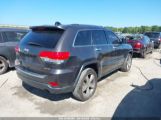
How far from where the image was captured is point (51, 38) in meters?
3.75

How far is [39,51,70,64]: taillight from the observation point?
3.43m

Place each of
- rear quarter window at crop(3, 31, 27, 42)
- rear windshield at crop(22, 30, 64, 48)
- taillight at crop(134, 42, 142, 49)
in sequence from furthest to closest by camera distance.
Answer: taillight at crop(134, 42, 142, 49), rear quarter window at crop(3, 31, 27, 42), rear windshield at crop(22, 30, 64, 48)

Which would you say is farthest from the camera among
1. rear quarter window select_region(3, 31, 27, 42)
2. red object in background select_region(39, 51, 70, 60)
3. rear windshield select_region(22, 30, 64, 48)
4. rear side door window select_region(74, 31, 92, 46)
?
rear quarter window select_region(3, 31, 27, 42)

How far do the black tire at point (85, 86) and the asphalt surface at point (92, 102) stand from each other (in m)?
0.16

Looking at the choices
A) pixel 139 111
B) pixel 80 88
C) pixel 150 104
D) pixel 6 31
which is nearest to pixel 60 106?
pixel 80 88

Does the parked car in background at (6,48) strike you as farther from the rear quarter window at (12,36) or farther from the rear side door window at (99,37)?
the rear side door window at (99,37)

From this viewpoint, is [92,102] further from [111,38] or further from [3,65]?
[3,65]

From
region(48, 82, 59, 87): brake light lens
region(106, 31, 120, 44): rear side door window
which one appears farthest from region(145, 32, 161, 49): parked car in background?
region(48, 82, 59, 87): brake light lens

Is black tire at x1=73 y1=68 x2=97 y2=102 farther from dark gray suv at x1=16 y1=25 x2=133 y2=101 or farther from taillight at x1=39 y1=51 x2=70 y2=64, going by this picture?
taillight at x1=39 y1=51 x2=70 y2=64

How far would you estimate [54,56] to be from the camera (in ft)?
11.2

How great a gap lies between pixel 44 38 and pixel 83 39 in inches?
37.2

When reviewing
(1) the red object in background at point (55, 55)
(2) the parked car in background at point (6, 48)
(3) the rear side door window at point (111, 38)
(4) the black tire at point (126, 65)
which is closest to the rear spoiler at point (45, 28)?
(1) the red object in background at point (55, 55)

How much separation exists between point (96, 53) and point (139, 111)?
5.74ft

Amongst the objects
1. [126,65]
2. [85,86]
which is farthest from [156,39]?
[85,86]
